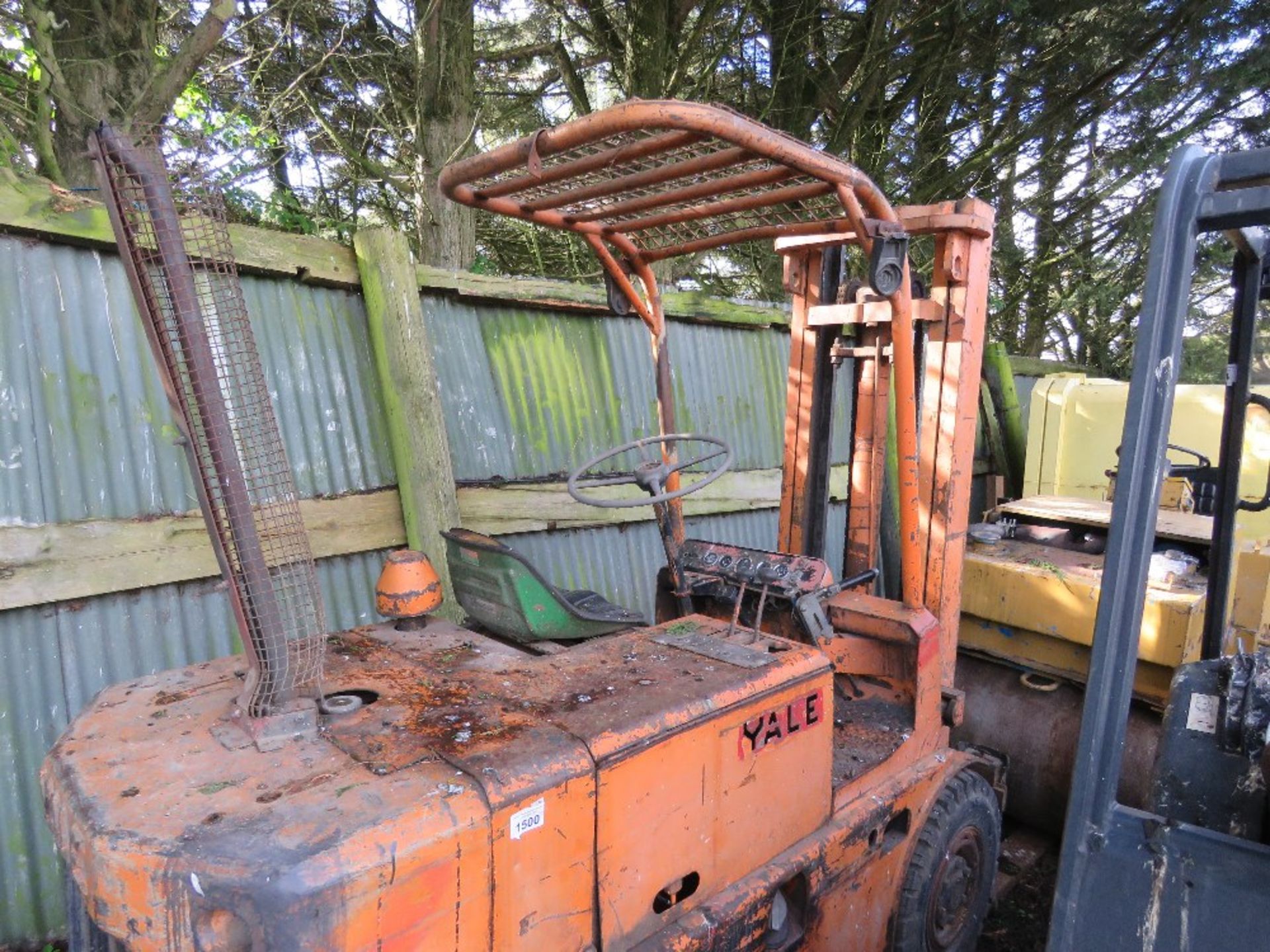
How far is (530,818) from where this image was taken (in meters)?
1.59

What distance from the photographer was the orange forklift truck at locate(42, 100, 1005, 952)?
1.43 m

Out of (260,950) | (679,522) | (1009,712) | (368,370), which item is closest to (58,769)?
(260,950)

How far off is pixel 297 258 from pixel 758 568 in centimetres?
247

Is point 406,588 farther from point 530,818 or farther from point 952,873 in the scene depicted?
point 952,873

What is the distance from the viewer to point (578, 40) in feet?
26.7

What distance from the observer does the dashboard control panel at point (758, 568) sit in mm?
2713

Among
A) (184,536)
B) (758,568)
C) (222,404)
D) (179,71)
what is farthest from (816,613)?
(179,71)

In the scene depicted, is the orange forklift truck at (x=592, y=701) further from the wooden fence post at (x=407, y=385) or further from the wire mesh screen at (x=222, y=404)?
the wooden fence post at (x=407, y=385)

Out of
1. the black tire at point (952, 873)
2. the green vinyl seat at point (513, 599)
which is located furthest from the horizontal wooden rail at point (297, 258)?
the black tire at point (952, 873)

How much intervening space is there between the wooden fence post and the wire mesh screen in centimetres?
172

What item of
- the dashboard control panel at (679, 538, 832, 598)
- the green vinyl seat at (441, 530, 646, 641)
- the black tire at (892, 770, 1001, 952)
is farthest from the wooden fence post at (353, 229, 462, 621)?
the black tire at (892, 770, 1001, 952)

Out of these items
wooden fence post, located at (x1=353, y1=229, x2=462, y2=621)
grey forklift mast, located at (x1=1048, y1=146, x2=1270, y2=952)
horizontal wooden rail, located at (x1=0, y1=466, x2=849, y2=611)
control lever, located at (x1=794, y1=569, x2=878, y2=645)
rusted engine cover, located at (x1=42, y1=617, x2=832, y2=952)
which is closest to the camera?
rusted engine cover, located at (x1=42, y1=617, x2=832, y2=952)

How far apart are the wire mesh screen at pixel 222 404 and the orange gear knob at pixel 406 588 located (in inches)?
11.6

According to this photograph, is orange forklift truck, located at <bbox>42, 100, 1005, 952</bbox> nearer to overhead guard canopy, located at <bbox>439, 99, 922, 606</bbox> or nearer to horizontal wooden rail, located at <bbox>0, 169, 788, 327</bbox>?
overhead guard canopy, located at <bbox>439, 99, 922, 606</bbox>
